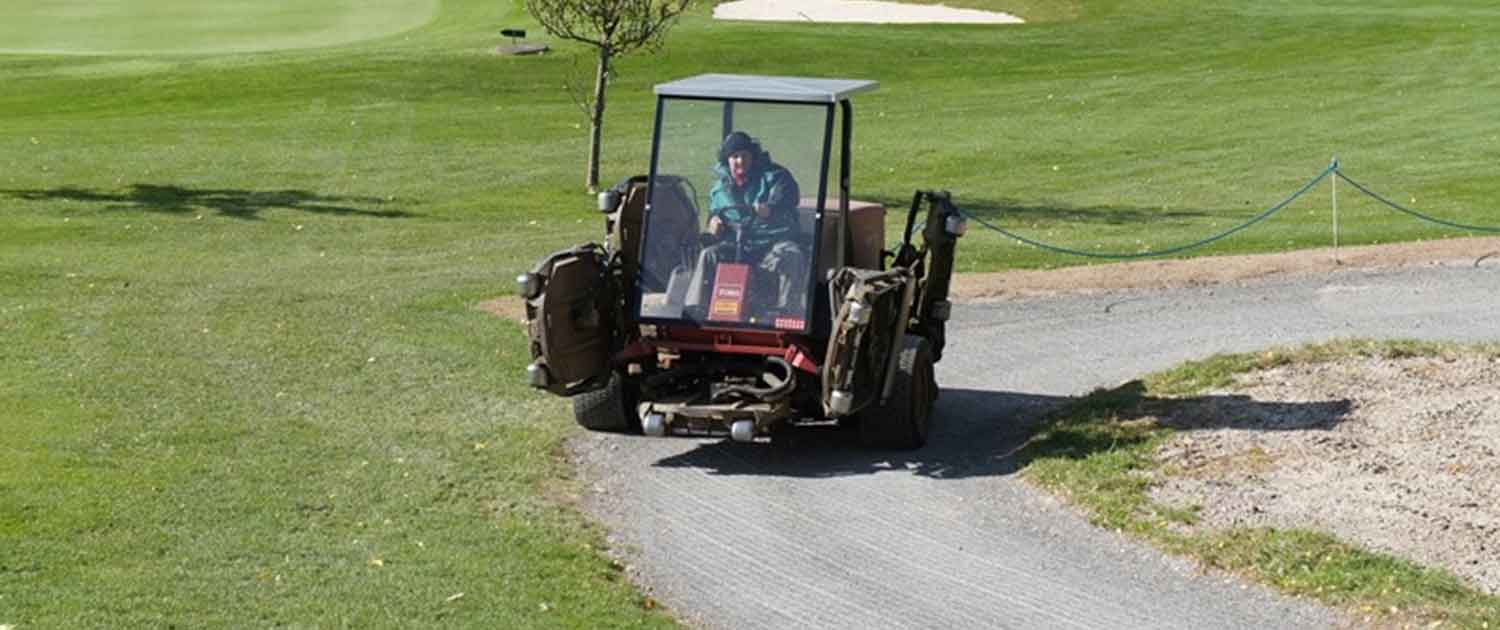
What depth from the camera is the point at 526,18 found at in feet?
143

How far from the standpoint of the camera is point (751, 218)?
14.9 meters

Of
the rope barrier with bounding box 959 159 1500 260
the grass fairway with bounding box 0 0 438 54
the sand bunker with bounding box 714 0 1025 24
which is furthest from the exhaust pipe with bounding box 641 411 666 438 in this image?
the sand bunker with bounding box 714 0 1025 24

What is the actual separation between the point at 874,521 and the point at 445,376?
16.7ft

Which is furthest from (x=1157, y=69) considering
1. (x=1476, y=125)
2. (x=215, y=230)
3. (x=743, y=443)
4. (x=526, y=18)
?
(x=743, y=443)

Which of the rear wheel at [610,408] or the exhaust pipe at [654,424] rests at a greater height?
the exhaust pipe at [654,424]

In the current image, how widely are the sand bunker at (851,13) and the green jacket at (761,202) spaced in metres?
30.0

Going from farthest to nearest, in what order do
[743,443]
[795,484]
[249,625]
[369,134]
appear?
[369,134], [743,443], [795,484], [249,625]

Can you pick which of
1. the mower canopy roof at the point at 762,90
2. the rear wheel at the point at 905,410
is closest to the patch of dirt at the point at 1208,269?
the rear wheel at the point at 905,410

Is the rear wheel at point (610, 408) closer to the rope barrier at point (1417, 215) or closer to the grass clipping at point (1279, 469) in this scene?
the grass clipping at point (1279, 469)

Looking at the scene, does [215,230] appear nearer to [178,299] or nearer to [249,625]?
[178,299]

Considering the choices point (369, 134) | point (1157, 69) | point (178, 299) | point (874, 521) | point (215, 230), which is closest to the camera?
point (874, 521)

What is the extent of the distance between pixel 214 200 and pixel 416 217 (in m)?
2.68

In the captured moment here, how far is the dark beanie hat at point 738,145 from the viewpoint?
15.0m

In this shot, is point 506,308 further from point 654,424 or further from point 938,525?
point 938,525
